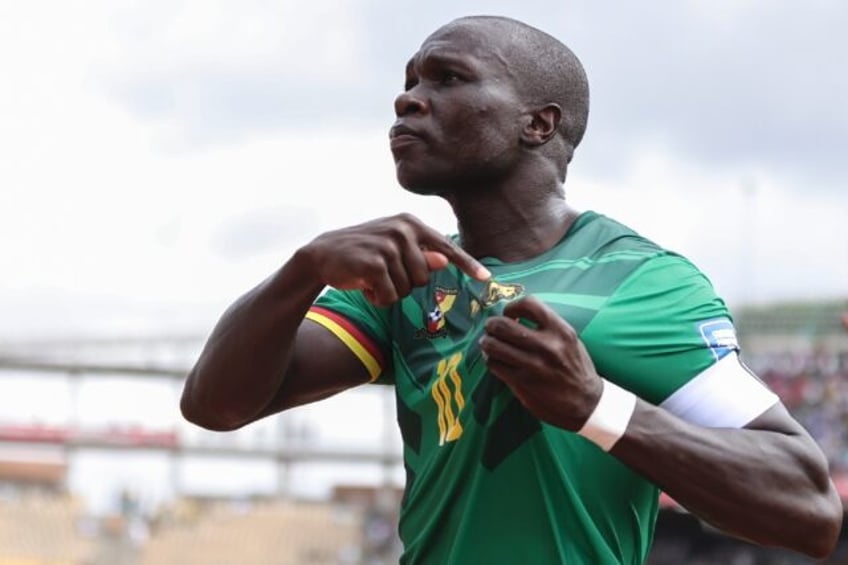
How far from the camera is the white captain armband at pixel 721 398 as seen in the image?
276 centimetres

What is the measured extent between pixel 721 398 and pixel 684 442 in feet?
0.61

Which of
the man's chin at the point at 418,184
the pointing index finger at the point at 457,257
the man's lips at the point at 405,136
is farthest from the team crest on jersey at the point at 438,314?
the pointing index finger at the point at 457,257

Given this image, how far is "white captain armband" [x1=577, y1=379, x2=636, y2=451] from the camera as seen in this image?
2584 millimetres

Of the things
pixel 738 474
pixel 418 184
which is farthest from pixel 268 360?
pixel 738 474

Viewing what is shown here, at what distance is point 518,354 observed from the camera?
250 centimetres

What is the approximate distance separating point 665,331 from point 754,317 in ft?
109

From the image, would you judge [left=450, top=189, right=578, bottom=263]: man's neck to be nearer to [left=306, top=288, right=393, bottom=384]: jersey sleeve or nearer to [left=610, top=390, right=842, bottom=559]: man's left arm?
[left=306, top=288, right=393, bottom=384]: jersey sleeve

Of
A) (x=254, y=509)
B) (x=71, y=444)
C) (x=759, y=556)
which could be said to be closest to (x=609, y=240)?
(x=759, y=556)

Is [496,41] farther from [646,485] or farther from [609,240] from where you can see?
[646,485]

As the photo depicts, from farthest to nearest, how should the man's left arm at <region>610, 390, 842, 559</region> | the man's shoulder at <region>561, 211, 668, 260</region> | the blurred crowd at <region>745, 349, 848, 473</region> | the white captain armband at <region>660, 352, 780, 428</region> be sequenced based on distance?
the blurred crowd at <region>745, 349, 848, 473</region>, the man's shoulder at <region>561, 211, 668, 260</region>, the white captain armband at <region>660, 352, 780, 428</region>, the man's left arm at <region>610, 390, 842, 559</region>

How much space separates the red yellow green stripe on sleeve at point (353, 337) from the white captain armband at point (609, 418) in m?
0.81

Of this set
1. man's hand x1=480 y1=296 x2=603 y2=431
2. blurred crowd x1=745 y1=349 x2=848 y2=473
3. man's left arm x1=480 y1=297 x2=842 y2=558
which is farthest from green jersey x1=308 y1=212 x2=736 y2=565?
blurred crowd x1=745 y1=349 x2=848 y2=473

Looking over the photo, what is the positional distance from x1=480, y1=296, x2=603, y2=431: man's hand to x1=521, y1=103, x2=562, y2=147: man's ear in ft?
2.28

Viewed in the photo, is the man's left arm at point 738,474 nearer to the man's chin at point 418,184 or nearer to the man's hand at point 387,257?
the man's hand at point 387,257
